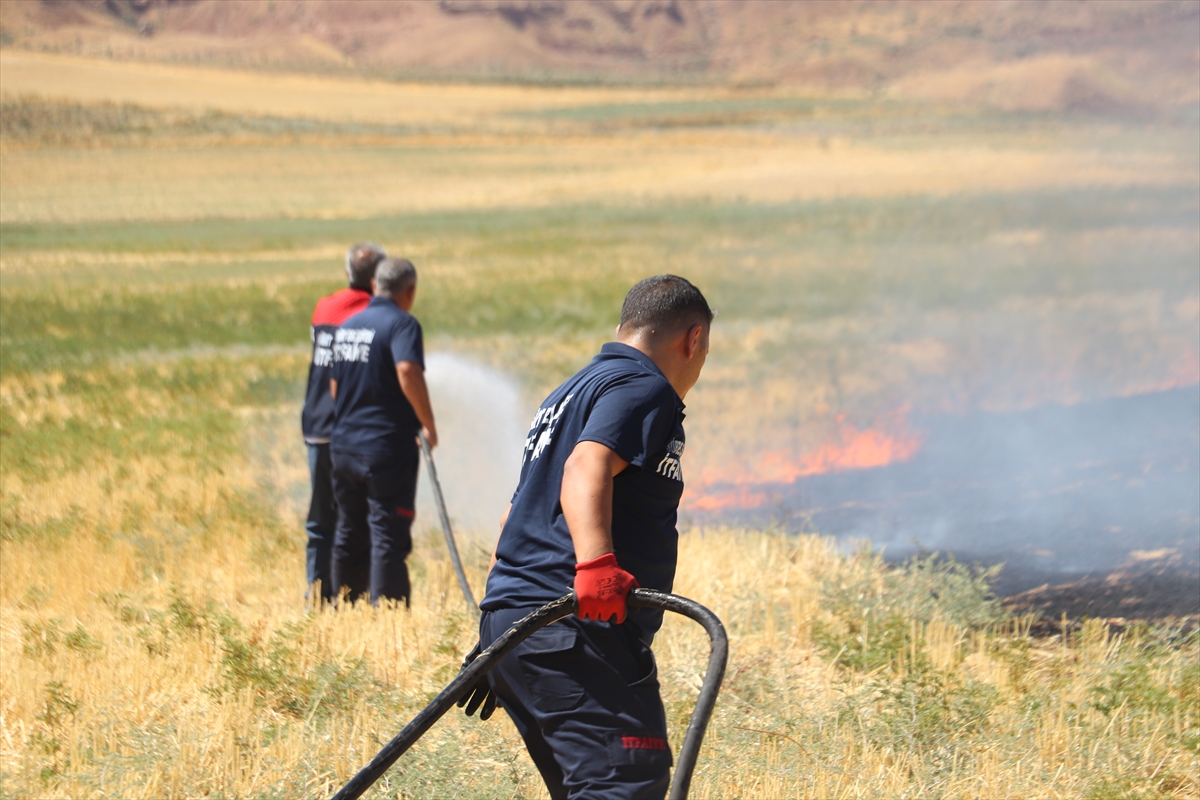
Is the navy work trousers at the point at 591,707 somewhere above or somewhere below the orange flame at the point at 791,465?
above

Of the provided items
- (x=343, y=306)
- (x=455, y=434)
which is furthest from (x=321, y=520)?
(x=455, y=434)

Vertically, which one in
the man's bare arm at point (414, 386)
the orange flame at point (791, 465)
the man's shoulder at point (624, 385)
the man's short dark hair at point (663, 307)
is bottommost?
the orange flame at point (791, 465)

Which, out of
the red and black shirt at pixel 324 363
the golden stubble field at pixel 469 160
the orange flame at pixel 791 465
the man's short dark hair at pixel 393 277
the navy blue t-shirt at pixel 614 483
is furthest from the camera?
the golden stubble field at pixel 469 160

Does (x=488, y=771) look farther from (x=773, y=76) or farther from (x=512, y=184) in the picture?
(x=773, y=76)

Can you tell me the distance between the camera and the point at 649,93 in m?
54.7

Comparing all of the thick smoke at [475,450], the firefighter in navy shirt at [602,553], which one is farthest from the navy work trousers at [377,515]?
the firefighter in navy shirt at [602,553]

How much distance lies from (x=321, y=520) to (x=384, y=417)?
93 cm

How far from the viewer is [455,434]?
35.0 ft

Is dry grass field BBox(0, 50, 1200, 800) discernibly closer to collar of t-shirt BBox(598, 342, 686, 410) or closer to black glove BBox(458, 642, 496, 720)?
black glove BBox(458, 642, 496, 720)

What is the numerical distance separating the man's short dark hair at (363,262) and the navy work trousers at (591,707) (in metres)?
3.60

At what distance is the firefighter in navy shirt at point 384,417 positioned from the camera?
5570 mm

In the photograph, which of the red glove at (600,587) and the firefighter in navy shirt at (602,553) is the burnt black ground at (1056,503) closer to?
the firefighter in navy shirt at (602,553)

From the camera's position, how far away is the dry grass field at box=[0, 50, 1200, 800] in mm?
4199

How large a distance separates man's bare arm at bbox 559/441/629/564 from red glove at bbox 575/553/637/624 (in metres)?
0.02
